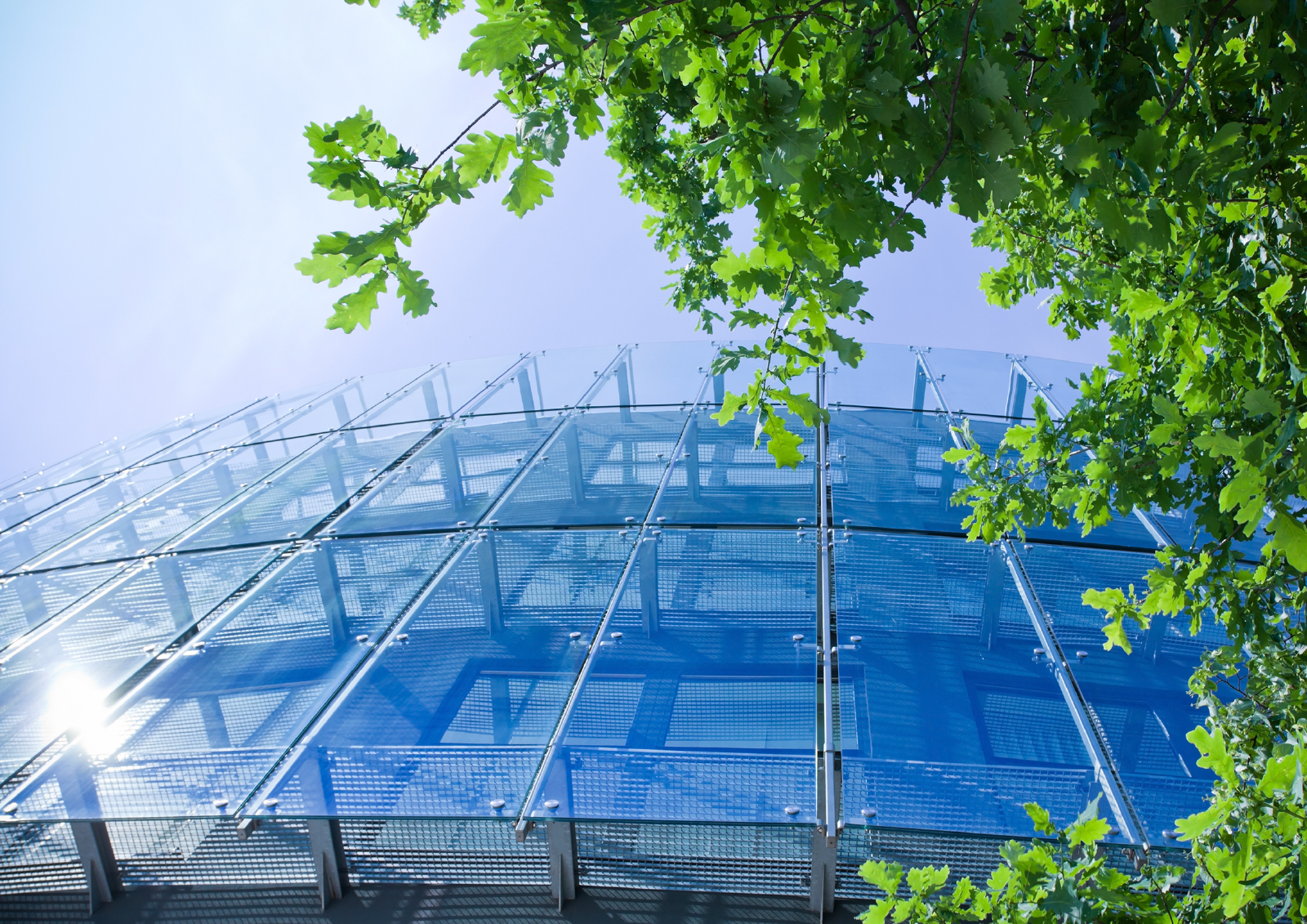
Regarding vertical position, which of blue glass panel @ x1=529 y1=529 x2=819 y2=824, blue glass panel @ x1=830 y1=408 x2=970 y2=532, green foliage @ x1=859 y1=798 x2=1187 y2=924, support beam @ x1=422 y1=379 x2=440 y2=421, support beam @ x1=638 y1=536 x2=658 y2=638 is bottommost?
blue glass panel @ x1=529 y1=529 x2=819 y2=824

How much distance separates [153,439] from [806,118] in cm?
1006

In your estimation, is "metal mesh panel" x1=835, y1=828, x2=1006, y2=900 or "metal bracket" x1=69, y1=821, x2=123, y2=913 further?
"metal bracket" x1=69, y1=821, x2=123, y2=913

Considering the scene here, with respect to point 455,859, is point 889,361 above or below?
above

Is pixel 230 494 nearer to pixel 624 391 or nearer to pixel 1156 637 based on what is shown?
pixel 624 391

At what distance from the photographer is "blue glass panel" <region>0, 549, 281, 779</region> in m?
4.43

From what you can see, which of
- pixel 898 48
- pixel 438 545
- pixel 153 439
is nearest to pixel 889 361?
pixel 438 545

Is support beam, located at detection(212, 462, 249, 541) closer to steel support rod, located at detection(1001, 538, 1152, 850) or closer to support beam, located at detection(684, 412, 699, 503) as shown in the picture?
support beam, located at detection(684, 412, 699, 503)

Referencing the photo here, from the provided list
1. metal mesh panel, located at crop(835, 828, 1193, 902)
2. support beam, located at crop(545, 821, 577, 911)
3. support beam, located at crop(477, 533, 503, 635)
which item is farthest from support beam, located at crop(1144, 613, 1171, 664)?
support beam, located at crop(477, 533, 503, 635)

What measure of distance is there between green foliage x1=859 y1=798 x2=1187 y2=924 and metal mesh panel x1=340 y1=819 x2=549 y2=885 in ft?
5.86

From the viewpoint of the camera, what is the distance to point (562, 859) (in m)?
3.40

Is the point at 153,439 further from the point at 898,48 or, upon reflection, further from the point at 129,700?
the point at 898,48

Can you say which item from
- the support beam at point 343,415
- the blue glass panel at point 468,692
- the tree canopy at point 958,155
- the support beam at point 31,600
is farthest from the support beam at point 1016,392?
the support beam at point 31,600

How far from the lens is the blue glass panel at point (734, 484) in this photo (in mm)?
5805

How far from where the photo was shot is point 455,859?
3.51 metres
